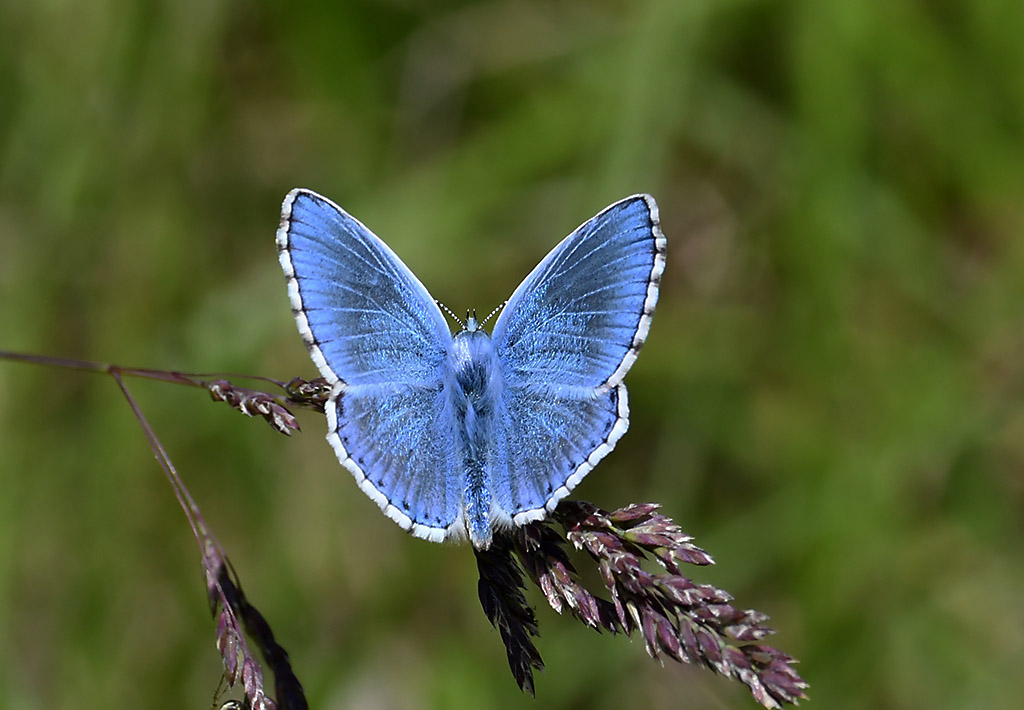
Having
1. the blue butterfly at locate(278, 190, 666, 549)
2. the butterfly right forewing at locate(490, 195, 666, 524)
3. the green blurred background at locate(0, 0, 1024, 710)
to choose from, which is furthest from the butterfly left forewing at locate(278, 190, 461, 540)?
the green blurred background at locate(0, 0, 1024, 710)

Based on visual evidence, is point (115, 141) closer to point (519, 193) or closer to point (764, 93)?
point (519, 193)

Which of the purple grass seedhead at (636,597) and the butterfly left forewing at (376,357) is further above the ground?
the butterfly left forewing at (376,357)

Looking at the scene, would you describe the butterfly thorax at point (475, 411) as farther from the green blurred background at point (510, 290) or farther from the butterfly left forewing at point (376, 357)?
the green blurred background at point (510, 290)

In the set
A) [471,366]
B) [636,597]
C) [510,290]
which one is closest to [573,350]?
[471,366]

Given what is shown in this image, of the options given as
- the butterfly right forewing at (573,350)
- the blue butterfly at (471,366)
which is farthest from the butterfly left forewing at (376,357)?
the butterfly right forewing at (573,350)

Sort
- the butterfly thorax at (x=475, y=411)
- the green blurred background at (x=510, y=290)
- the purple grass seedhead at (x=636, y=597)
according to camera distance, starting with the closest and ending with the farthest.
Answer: the purple grass seedhead at (x=636, y=597) < the butterfly thorax at (x=475, y=411) < the green blurred background at (x=510, y=290)

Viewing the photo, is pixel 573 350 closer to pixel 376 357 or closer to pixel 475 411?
pixel 475 411
